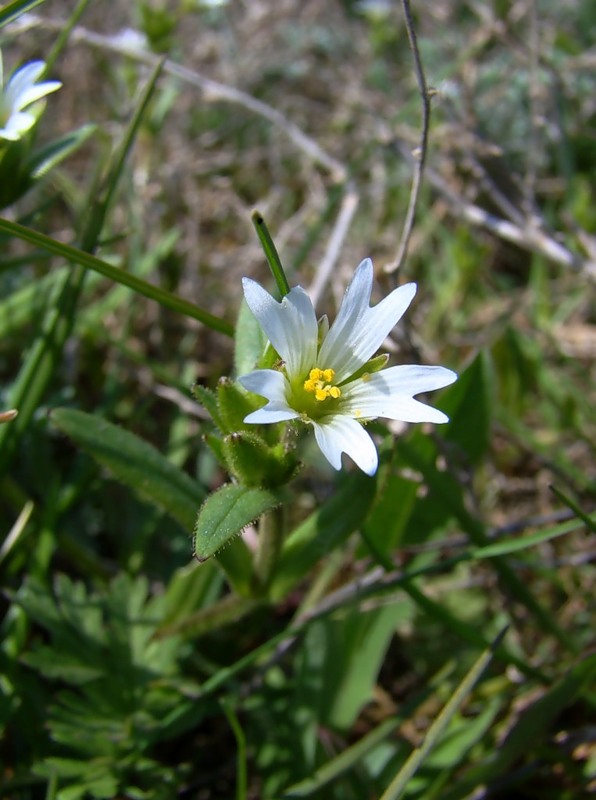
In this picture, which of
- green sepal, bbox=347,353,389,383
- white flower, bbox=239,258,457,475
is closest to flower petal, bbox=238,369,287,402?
white flower, bbox=239,258,457,475

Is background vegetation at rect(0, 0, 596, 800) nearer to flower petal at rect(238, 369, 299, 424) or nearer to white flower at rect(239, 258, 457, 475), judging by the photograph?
white flower at rect(239, 258, 457, 475)

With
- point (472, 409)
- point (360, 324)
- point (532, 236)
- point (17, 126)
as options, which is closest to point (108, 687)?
point (360, 324)

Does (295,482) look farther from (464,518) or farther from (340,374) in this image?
(340,374)

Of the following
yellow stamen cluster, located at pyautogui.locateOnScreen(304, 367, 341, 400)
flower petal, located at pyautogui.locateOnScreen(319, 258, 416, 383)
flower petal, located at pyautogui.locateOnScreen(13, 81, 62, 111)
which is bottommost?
yellow stamen cluster, located at pyautogui.locateOnScreen(304, 367, 341, 400)

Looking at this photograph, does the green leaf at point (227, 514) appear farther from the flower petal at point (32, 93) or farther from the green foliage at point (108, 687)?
the flower petal at point (32, 93)

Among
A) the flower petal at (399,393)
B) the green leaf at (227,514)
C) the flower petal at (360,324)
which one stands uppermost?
the flower petal at (360,324)

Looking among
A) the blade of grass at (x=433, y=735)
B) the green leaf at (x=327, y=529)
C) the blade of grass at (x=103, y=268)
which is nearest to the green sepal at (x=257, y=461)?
the green leaf at (x=327, y=529)
